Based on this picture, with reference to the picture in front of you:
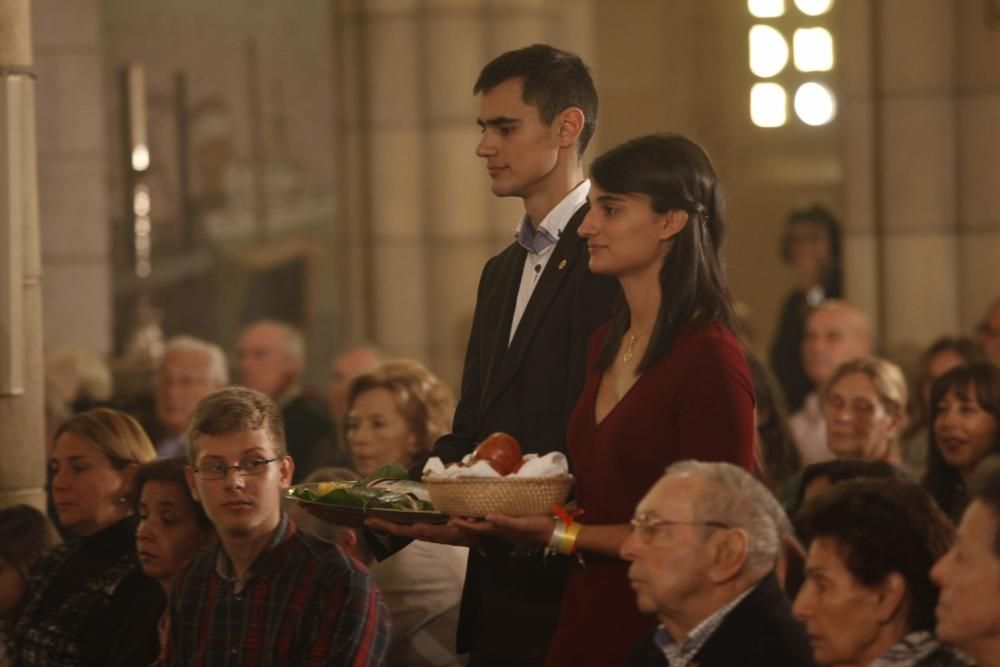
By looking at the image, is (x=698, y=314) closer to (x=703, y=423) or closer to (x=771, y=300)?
(x=703, y=423)

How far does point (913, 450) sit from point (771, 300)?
10086 millimetres

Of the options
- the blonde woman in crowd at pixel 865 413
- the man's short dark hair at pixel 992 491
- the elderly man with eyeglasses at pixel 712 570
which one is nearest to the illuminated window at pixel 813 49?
the blonde woman in crowd at pixel 865 413

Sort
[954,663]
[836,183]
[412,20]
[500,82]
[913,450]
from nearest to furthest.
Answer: [954,663]
[500,82]
[913,450]
[412,20]
[836,183]

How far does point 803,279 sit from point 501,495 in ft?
30.7

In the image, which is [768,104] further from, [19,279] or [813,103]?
[19,279]

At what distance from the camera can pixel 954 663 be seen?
415 centimetres

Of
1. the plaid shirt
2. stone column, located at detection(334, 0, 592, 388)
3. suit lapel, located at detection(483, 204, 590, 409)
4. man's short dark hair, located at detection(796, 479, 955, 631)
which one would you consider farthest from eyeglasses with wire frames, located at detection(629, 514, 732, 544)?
stone column, located at detection(334, 0, 592, 388)

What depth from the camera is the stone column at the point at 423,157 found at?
14.3m

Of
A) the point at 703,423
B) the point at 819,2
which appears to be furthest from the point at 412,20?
the point at 703,423

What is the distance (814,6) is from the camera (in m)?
15.0

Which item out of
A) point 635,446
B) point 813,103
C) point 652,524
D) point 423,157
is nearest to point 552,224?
point 635,446

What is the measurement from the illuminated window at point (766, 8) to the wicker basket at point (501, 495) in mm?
11201

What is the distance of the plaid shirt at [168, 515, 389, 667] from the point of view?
17.9ft

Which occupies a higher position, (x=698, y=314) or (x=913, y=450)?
(x=698, y=314)
